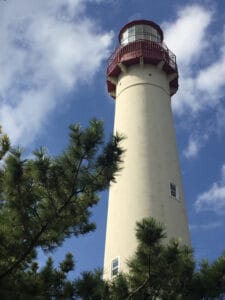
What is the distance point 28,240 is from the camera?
901 cm

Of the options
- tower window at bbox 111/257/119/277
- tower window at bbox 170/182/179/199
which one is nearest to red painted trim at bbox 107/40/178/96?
tower window at bbox 170/182/179/199

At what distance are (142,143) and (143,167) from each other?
1.07m

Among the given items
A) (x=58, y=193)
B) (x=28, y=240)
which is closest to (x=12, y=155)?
(x=58, y=193)

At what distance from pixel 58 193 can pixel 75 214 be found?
0.61 meters

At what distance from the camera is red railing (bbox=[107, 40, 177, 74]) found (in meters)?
19.9

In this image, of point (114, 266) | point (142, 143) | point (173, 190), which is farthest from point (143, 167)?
point (114, 266)

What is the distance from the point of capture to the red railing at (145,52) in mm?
19875

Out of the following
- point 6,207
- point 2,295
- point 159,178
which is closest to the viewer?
point 2,295

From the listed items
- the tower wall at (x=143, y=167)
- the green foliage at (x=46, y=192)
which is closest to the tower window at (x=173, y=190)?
the tower wall at (x=143, y=167)

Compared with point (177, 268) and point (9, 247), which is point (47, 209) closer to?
point (9, 247)

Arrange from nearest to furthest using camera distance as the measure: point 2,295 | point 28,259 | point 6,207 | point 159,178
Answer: point 2,295 → point 6,207 → point 28,259 → point 159,178

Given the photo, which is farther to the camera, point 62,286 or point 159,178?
point 159,178

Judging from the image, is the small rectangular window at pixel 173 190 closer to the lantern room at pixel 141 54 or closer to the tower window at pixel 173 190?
the tower window at pixel 173 190

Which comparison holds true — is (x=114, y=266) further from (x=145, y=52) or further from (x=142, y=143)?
(x=145, y=52)
